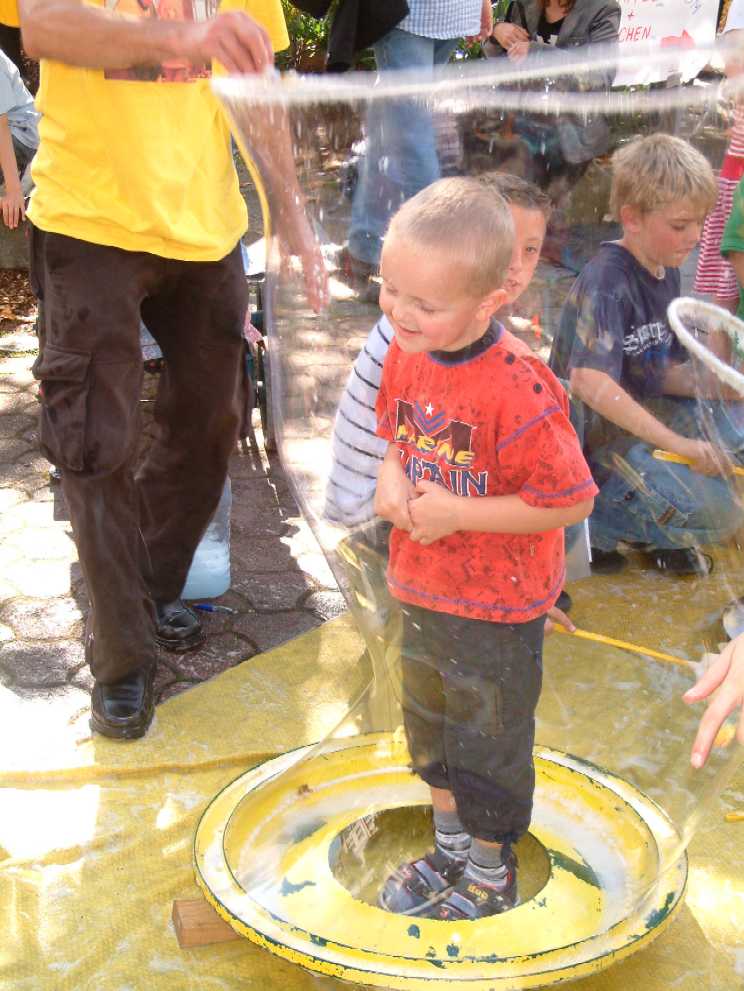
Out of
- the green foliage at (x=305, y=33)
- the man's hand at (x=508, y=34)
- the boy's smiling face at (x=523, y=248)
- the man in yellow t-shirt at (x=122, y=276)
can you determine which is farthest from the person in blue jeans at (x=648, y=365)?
the green foliage at (x=305, y=33)

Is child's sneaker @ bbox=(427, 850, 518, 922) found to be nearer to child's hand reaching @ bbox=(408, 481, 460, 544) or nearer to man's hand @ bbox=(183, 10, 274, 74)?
child's hand reaching @ bbox=(408, 481, 460, 544)

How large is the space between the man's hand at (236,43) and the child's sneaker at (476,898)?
3.90 feet

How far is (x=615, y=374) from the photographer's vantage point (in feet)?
5.49

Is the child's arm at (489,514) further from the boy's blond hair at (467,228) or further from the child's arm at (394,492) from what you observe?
the boy's blond hair at (467,228)

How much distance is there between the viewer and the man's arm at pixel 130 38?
5.06 ft

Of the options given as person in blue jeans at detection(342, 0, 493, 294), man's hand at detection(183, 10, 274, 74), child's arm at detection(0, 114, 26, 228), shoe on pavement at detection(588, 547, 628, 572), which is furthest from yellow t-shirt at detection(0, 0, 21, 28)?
child's arm at detection(0, 114, 26, 228)

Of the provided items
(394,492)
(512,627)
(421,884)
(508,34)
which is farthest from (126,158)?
(508,34)

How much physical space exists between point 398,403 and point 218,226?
0.84 metres

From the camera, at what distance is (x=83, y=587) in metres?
2.96

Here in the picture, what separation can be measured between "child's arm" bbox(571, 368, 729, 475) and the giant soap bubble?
0.05ft

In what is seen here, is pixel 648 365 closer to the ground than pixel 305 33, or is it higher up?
higher up

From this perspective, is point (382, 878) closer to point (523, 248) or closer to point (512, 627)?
point (512, 627)

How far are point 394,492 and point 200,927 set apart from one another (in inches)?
29.1

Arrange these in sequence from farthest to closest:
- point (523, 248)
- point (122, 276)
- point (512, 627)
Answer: point (122, 276) → point (512, 627) → point (523, 248)
